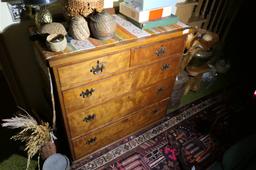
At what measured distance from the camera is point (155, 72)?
1569 millimetres

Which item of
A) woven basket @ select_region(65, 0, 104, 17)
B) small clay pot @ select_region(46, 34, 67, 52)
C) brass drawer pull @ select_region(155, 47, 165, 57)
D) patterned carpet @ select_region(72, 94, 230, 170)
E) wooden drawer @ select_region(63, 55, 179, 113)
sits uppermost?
woven basket @ select_region(65, 0, 104, 17)

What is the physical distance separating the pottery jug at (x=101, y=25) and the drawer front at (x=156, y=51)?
0.73 ft

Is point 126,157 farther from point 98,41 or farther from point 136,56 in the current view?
point 98,41

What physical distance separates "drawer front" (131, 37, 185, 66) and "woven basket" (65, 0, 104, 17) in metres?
0.37

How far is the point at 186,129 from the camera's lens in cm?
211

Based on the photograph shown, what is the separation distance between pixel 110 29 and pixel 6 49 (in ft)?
2.64

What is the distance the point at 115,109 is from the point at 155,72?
437 millimetres

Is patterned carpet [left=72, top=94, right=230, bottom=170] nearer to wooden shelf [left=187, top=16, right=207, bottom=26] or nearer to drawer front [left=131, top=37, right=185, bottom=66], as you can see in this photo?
drawer front [left=131, top=37, right=185, bottom=66]

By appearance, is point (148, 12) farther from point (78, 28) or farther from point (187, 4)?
point (187, 4)

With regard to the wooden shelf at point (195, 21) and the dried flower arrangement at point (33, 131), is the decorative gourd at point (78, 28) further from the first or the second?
the wooden shelf at point (195, 21)

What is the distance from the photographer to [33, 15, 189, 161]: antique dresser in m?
1.12

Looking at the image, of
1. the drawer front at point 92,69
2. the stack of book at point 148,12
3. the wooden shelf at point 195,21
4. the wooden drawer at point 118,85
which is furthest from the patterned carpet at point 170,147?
the stack of book at point 148,12

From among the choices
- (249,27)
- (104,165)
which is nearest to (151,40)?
(104,165)

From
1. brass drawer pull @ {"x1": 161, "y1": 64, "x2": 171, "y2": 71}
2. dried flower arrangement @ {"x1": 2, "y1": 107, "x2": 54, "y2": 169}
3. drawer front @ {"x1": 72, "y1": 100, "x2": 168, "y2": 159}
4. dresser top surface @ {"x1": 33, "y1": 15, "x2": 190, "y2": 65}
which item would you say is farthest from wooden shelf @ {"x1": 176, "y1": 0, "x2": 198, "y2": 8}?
dried flower arrangement @ {"x1": 2, "y1": 107, "x2": 54, "y2": 169}
